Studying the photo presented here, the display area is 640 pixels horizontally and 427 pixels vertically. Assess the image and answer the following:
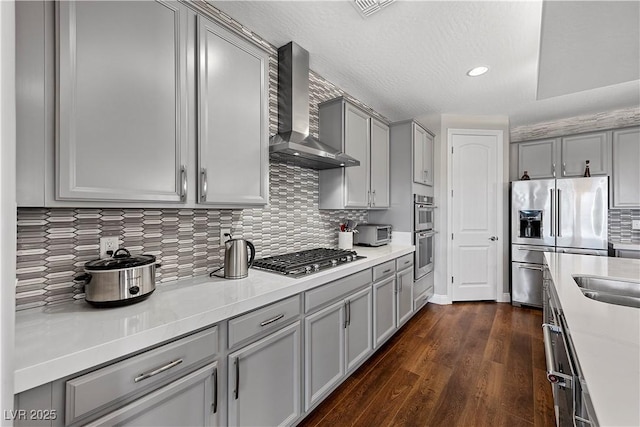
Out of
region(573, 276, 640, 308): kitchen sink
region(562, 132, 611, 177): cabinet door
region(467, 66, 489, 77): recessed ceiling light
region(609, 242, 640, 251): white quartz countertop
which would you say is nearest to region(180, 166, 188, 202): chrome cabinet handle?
region(573, 276, 640, 308): kitchen sink

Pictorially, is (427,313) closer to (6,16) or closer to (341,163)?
(341,163)

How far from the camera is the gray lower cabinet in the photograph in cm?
166

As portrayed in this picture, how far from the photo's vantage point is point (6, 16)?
51 centimetres

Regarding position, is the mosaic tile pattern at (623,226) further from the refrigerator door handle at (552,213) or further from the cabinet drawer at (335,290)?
the cabinet drawer at (335,290)

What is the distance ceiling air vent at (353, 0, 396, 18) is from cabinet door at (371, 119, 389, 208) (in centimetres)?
117

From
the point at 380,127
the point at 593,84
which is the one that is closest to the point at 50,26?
the point at 380,127

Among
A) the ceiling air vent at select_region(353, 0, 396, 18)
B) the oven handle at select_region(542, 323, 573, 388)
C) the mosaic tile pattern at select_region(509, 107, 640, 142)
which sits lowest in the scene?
the oven handle at select_region(542, 323, 573, 388)

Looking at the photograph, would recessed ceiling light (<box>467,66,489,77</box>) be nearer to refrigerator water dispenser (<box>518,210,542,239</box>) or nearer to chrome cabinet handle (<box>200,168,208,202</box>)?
refrigerator water dispenser (<box>518,210,542,239</box>)

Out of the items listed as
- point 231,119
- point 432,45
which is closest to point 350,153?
point 432,45

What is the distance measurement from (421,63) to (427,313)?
2.80 meters

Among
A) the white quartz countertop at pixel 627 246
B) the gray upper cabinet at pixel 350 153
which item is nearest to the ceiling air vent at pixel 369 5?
the gray upper cabinet at pixel 350 153

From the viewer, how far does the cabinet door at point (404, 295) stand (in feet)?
8.98

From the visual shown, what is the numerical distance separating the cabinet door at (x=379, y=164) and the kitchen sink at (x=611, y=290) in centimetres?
175

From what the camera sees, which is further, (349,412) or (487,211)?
(487,211)
